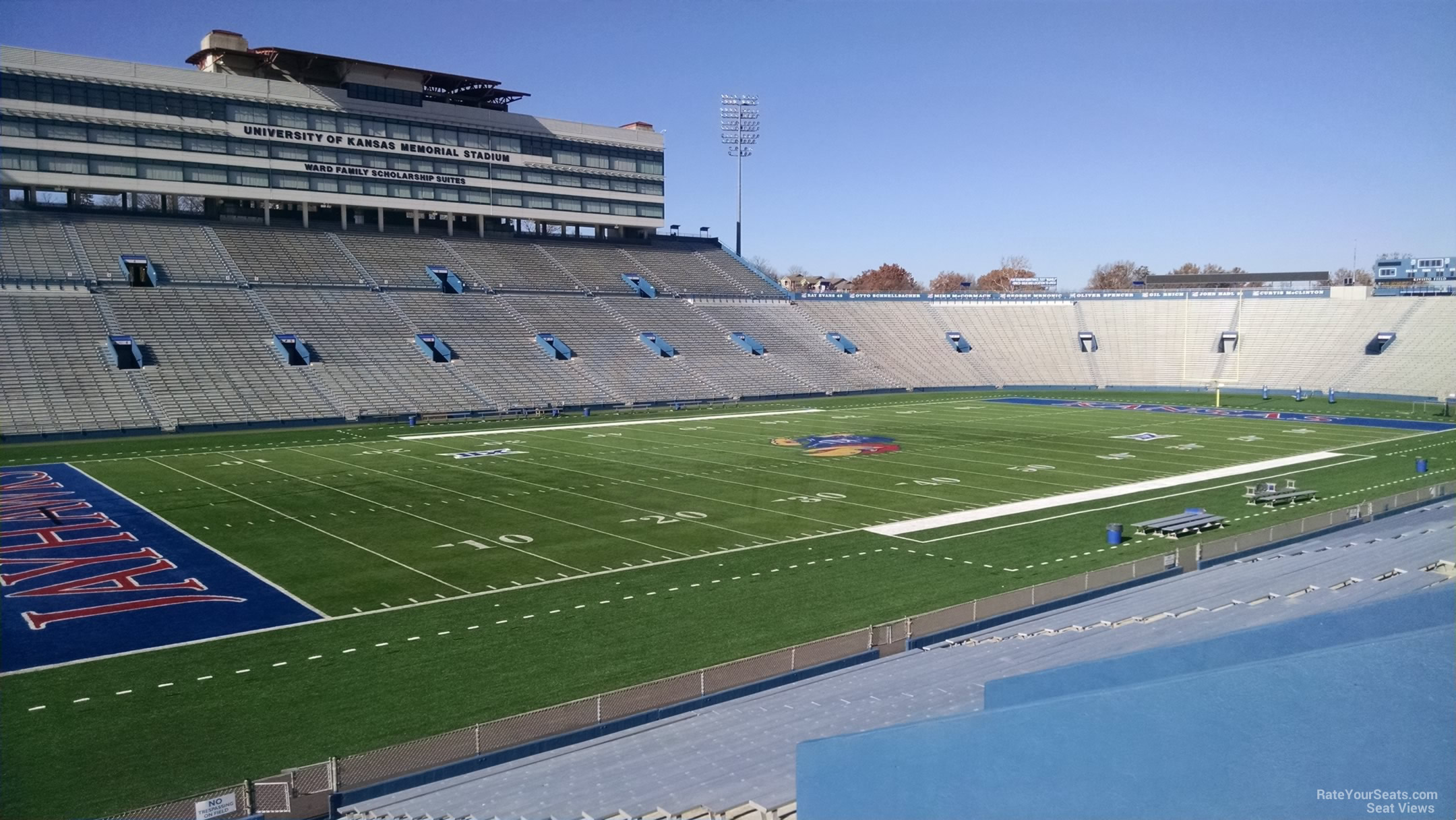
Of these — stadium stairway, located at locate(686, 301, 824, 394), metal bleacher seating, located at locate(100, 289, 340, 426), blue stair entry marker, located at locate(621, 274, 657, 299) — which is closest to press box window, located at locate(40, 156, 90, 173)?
metal bleacher seating, located at locate(100, 289, 340, 426)

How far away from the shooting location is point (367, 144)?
58438 mm

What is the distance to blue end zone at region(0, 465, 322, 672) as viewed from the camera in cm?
1578

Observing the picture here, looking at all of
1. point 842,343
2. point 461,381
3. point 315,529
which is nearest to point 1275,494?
point 315,529

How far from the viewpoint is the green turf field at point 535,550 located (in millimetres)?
12508

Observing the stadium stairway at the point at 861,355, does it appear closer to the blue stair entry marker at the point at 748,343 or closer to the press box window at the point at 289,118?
the blue stair entry marker at the point at 748,343

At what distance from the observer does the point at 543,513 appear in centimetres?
2512

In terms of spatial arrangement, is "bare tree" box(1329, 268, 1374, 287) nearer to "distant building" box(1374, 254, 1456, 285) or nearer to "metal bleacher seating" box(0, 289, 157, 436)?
"distant building" box(1374, 254, 1456, 285)

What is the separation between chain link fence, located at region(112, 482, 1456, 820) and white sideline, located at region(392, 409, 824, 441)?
93.4 feet

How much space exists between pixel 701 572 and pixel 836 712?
8.22m

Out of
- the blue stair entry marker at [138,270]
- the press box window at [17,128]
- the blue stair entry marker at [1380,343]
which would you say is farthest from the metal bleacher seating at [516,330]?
the press box window at [17,128]

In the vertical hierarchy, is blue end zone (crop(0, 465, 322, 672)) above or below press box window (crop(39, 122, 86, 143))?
below

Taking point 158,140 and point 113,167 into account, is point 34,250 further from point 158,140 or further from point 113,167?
point 158,140

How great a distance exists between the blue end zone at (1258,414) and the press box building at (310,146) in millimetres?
31064

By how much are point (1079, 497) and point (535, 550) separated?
15.0 metres
